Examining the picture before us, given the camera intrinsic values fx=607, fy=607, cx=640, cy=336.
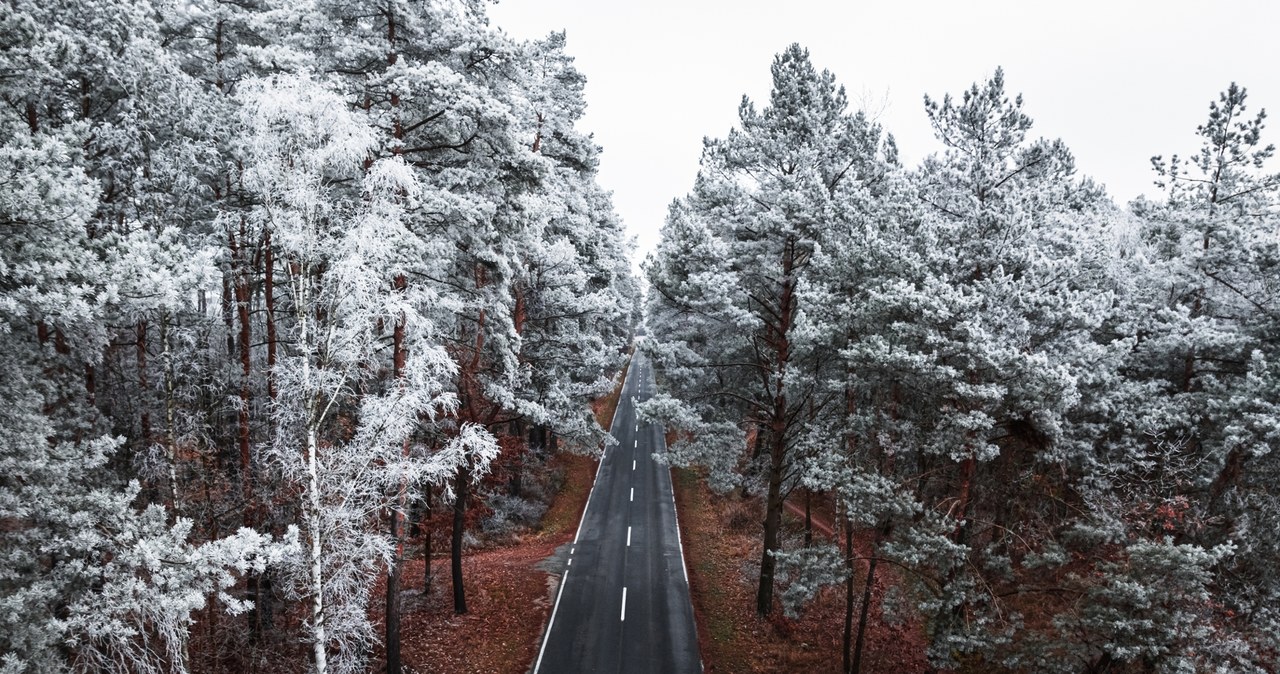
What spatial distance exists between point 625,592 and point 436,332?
1271 cm

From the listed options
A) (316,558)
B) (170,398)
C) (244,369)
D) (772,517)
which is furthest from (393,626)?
(772,517)

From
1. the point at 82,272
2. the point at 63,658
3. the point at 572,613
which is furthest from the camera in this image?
the point at 572,613

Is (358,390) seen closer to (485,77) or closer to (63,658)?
(63,658)

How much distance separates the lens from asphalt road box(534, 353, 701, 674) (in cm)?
1662

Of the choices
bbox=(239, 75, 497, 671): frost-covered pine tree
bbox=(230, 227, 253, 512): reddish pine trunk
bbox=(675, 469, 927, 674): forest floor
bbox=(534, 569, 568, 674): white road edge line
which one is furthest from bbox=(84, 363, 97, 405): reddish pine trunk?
bbox=(675, 469, 927, 674): forest floor

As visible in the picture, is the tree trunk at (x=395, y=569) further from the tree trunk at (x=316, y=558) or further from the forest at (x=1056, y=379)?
the forest at (x=1056, y=379)

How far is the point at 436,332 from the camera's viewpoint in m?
12.7

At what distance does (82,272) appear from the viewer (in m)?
7.79

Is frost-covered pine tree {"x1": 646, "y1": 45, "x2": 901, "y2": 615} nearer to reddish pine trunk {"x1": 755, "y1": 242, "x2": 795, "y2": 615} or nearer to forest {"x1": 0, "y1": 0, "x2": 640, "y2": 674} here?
reddish pine trunk {"x1": 755, "y1": 242, "x2": 795, "y2": 615}

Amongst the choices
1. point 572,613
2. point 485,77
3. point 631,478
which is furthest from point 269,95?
point 631,478

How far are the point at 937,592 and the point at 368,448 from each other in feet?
38.1

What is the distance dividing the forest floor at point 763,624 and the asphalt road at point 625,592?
0.68 meters

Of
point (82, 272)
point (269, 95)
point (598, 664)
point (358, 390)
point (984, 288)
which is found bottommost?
point (598, 664)

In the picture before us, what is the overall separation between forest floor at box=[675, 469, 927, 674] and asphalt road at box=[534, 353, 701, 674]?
0.68 m
